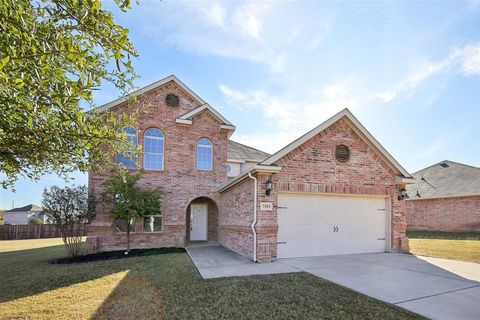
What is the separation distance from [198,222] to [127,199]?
5668 millimetres

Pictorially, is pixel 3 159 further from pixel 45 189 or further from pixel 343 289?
pixel 45 189

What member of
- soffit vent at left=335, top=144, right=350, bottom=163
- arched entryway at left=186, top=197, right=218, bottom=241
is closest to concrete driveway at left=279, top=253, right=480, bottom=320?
soffit vent at left=335, top=144, right=350, bottom=163

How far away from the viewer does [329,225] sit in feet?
34.7

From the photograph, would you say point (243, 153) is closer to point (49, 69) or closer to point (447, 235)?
point (447, 235)

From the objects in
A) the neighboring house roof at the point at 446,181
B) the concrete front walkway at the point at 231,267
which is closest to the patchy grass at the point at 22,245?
the concrete front walkway at the point at 231,267

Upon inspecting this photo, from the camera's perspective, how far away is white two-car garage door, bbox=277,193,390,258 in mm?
9977

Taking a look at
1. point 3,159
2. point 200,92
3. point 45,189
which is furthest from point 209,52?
point 45,189

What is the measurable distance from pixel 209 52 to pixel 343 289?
30.7ft

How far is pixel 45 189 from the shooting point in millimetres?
11078

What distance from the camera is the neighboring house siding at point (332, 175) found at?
9508 mm

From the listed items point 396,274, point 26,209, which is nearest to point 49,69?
point 396,274

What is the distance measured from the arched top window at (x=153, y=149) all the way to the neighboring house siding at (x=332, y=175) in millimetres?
7112

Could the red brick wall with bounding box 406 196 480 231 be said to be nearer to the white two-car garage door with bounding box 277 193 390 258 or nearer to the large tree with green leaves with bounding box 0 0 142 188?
the white two-car garage door with bounding box 277 193 390 258

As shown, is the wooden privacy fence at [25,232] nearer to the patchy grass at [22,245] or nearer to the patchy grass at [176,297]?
the patchy grass at [22,245]
